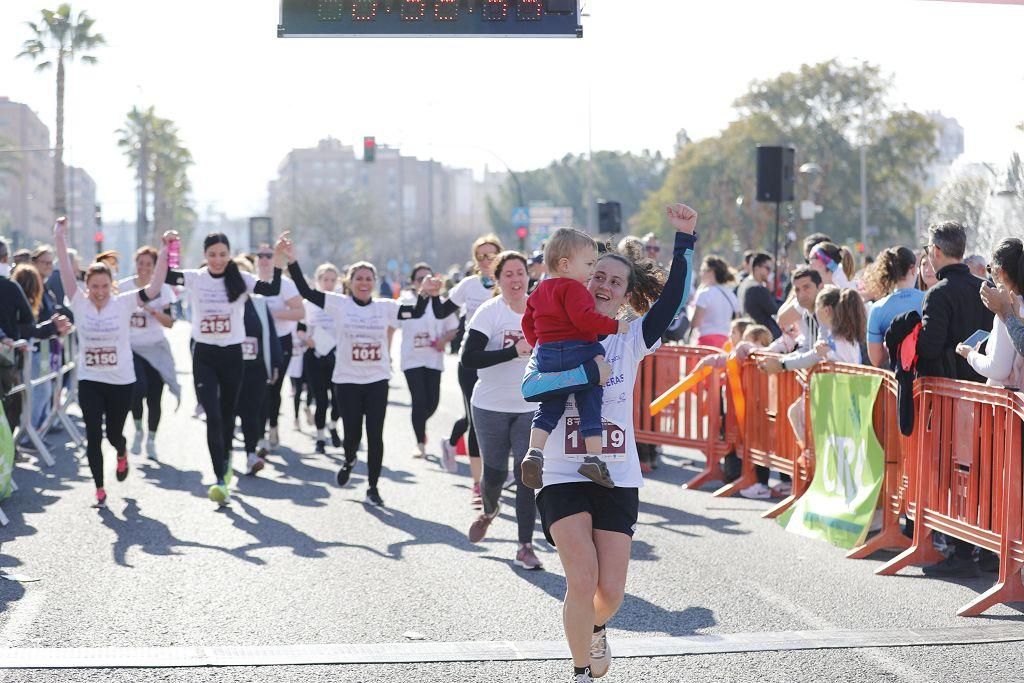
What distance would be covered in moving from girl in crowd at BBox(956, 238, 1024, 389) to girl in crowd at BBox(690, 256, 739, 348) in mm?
6747

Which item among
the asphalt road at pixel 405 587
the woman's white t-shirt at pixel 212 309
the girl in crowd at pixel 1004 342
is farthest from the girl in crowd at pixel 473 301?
the girl in crowd at pixel 1004 342

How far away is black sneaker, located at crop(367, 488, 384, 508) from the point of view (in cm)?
1102

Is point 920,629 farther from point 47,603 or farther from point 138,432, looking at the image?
point 138,432

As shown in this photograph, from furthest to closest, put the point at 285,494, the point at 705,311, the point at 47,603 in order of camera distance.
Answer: the point at 705,311, the point at 285,494, the point at 47,603

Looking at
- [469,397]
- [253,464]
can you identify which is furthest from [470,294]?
[253,464]

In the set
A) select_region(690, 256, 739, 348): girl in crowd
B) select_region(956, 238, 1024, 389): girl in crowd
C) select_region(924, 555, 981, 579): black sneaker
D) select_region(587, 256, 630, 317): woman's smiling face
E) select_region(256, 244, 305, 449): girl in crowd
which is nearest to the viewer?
select_region(587, 256, 630, 317): woman's smiling face

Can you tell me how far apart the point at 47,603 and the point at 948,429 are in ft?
15.7

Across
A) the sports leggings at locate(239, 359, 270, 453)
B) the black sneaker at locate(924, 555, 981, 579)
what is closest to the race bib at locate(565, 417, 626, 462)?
the black sneaker at locate(924, 555, 981, 579)

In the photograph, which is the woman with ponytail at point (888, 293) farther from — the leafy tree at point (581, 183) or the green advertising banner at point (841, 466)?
the leafy tree at point (581, 183)

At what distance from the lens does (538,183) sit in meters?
129

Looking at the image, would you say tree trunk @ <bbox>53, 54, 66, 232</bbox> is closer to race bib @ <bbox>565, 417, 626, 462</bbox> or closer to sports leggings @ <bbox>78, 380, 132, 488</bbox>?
sports leggings @ <bbox>78, 380, 132, 488</bbox>

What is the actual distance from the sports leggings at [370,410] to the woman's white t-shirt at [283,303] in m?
1.70

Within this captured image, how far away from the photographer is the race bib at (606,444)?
5559 mm

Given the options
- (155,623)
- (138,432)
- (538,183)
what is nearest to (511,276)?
(155,623)
